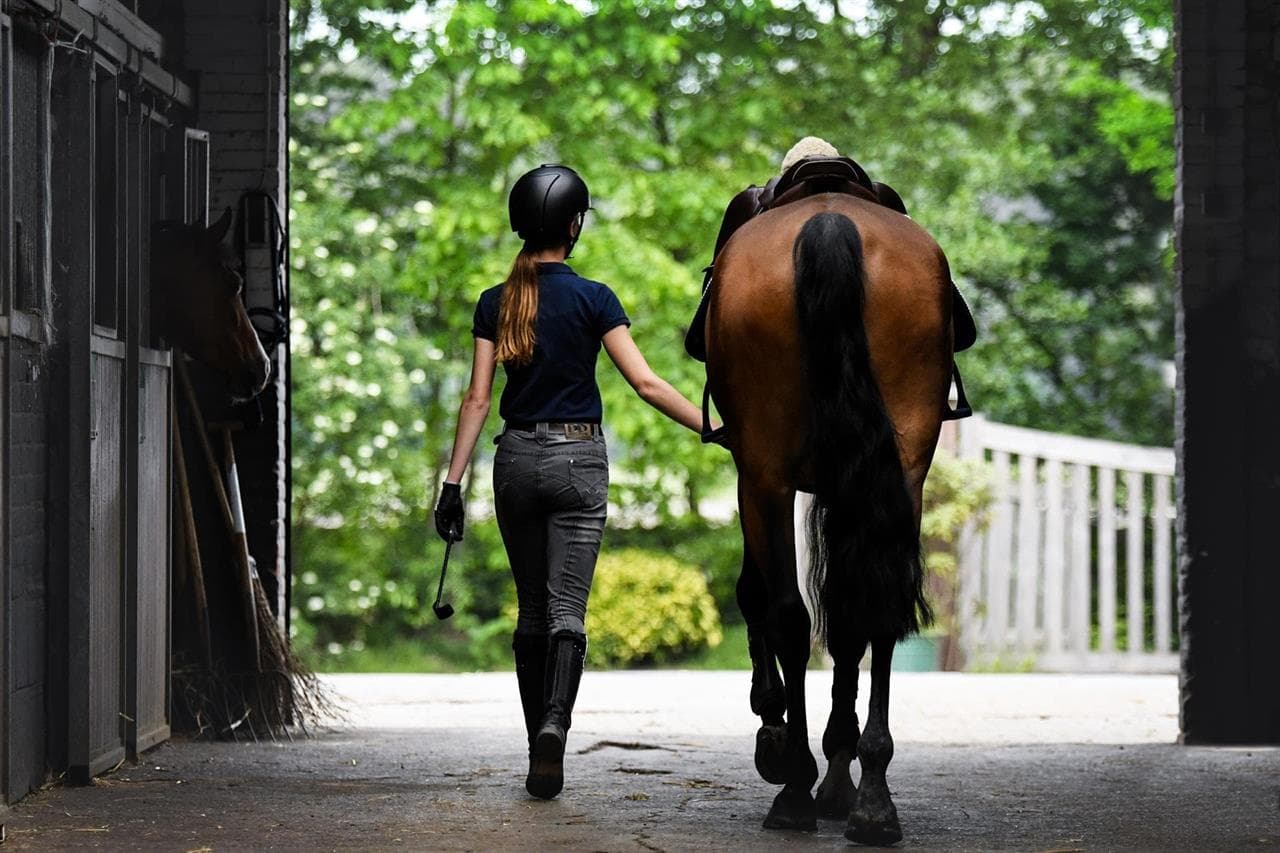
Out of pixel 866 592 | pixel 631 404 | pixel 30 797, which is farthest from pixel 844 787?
pixel 631 404

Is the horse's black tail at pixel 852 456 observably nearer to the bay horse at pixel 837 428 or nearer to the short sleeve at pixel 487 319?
the bay horse at pixel 837 428

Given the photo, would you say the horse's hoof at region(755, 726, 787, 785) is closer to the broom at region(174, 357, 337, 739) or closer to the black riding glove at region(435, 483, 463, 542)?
the black riding glove at region(435, 483, 463, 542)

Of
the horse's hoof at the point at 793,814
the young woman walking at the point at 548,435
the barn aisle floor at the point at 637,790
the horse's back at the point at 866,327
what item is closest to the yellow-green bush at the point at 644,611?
the barn aisle floor at the point at 637,790

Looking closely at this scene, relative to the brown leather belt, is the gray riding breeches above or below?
below

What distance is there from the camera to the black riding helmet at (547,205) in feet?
17.4

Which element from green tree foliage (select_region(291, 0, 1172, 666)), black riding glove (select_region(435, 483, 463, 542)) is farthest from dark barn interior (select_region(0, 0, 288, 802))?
green tree foliage (select_region(291, 0, 1172, 666))

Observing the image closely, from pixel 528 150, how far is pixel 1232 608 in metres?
8.16

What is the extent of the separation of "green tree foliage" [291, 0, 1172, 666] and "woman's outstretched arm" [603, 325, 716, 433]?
7699 mm

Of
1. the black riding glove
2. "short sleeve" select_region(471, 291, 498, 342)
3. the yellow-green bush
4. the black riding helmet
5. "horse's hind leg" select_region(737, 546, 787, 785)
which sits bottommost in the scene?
the yellow-green bush

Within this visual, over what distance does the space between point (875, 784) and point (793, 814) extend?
0.32m

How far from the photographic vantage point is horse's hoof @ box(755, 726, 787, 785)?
4801 millimetres

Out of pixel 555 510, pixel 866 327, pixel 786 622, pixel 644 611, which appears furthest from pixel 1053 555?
pixel 866 327

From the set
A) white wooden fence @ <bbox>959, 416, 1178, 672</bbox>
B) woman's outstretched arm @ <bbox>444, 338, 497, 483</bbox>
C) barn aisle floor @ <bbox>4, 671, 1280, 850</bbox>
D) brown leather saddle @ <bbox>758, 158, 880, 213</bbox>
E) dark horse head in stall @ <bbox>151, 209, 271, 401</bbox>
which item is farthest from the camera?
white wooden fence @ <bbox>959, 416, 1178, 672</bbox>

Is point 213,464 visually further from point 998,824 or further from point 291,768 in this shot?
point 998,824
